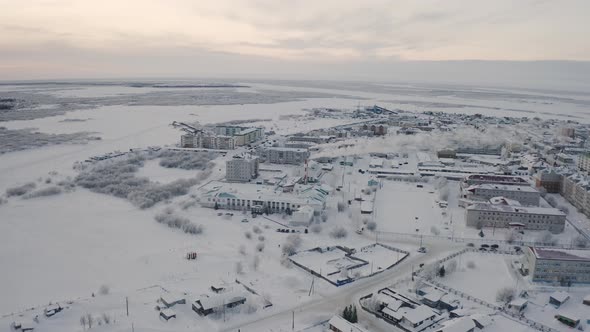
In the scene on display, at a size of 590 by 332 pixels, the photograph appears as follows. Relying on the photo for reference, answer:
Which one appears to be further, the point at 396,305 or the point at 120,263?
the point at 120,263

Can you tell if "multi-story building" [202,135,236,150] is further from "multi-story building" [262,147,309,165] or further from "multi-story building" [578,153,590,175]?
"multi-story building" [578,153,590,175]

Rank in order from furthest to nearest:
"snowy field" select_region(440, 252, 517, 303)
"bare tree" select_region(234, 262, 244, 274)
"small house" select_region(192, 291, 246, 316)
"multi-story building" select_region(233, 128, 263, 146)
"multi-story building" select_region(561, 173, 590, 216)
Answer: "multi-story building" select_region(233, 128, 263, 146), "multi-story building" select_region(561, 173, 590, 216), "bare tree" select_region(234, 262, 244, 274), "snowy field" select_region(440, 252, 517, 303), "small house" select_region(192, 291, 246, 316)


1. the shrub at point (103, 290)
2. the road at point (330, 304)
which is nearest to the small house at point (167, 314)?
the road at point (330, 304)

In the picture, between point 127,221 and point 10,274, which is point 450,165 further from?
point 10,274

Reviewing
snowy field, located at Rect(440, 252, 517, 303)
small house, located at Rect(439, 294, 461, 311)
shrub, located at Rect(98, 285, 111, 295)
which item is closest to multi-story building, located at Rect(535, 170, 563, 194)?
snowy field, located at Rect(440, 252, 517, 303)

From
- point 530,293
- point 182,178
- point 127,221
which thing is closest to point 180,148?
point 182,178

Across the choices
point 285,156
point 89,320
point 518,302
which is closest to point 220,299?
point 89,320

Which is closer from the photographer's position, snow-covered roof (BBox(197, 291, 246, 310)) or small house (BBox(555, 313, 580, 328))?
small house (BBox(555, 313, 580, 328))
